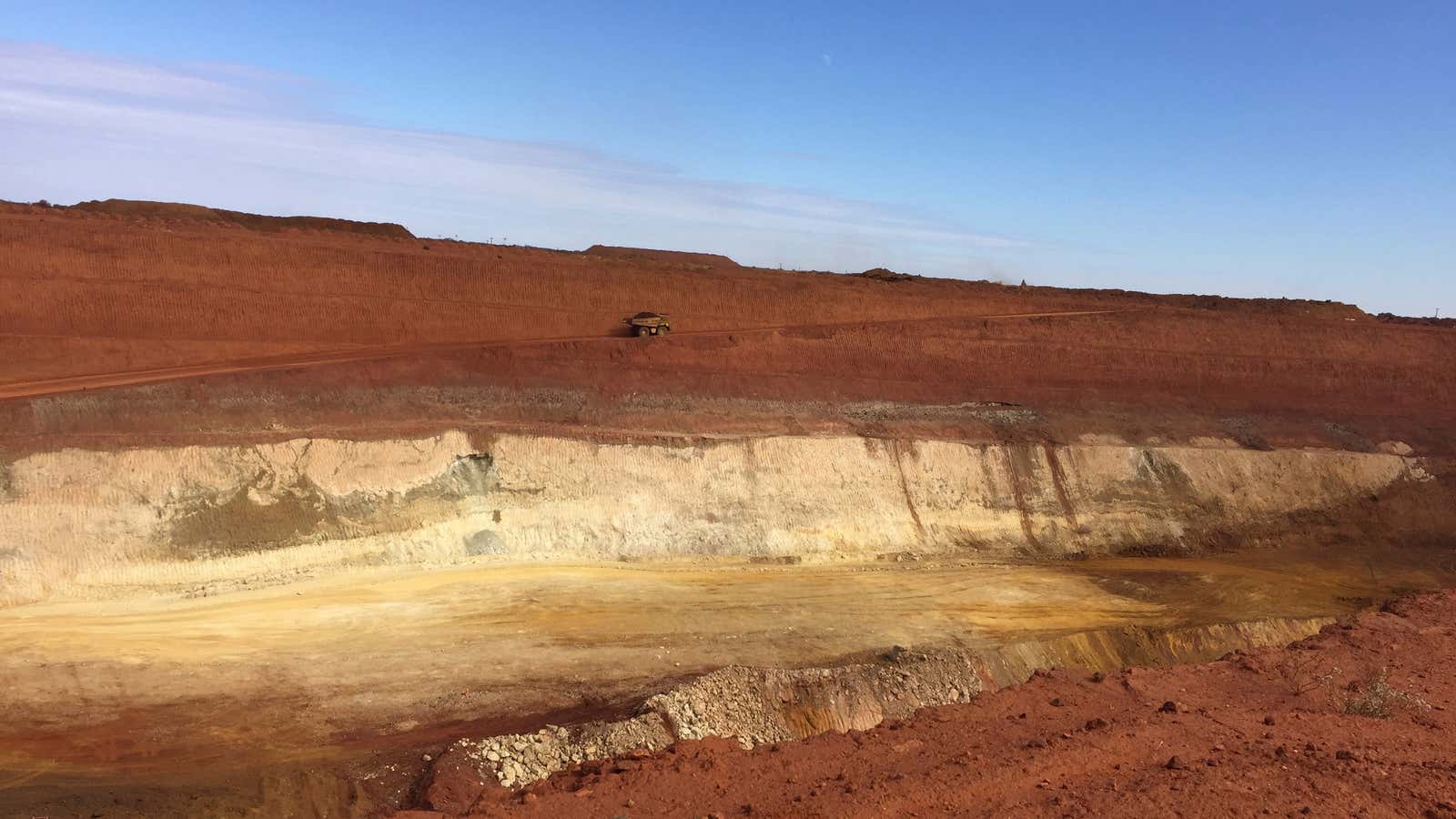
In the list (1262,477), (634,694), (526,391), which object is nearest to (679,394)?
(526,391)

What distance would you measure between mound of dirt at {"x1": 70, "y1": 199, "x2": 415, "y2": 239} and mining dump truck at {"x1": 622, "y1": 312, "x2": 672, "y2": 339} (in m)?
9.74

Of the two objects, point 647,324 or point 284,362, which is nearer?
point 284,362

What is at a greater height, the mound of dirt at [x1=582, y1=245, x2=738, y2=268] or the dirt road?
the mound of dirt at [x1=582, y1=245, x2=738, y2=268]

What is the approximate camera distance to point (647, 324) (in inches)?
984

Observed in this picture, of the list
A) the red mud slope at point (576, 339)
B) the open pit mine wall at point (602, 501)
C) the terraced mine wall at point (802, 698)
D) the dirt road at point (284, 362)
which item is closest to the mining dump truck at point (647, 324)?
the dirt road at point (284, 362)

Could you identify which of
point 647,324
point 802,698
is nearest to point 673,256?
point 647,324

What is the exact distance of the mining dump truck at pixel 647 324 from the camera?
82.0 feet

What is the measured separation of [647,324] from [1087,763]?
1745cm

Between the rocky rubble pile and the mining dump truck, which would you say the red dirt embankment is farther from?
the mining dump truck

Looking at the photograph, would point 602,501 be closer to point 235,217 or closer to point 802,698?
point 802,698

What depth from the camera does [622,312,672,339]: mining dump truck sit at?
2500cm

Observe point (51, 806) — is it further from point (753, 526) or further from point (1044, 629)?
point (1044, 629)

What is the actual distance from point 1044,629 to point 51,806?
14767mm

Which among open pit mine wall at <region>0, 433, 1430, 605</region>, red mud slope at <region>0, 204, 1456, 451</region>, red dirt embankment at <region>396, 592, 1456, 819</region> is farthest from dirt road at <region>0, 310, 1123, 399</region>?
red dirt embankment at <region>396, 592, 1456, 819</region>
